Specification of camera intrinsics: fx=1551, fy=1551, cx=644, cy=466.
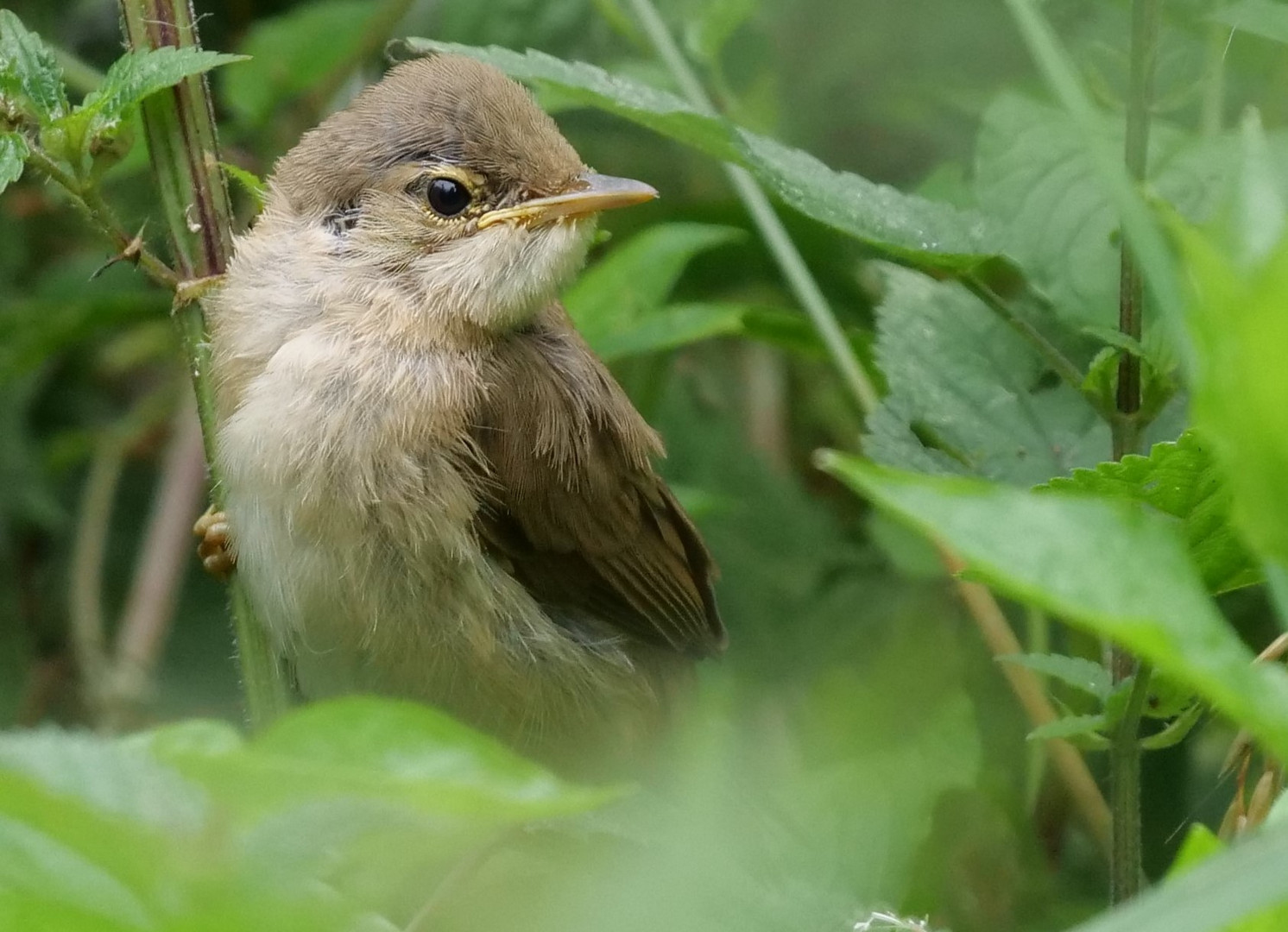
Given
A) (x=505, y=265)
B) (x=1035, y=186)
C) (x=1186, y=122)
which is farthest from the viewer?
(x=1186, y=122)

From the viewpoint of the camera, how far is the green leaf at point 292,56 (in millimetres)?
3047

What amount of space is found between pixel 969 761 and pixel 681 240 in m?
0.93

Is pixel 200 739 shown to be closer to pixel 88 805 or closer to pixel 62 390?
pixel 88 805

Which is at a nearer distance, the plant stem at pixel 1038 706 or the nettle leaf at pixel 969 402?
the nettle leaf at pixel 969 402

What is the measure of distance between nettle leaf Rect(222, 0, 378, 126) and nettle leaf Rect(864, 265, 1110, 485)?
1437 mm

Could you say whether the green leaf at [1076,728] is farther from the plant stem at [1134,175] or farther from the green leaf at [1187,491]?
the plant stem at [1134,175]

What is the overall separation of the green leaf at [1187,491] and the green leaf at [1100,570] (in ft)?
2.23

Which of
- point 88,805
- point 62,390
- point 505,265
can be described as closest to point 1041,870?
point 505,265

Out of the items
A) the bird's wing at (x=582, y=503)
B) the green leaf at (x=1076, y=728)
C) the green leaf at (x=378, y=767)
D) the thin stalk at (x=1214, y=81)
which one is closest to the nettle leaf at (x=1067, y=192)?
the thin stalk at (x=1214, y=81)

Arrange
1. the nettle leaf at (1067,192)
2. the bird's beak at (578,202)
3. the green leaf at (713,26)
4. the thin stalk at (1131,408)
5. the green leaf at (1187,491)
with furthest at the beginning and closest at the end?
the green leaf at (713,26), the bird's beak at (578,202), the nettle leaf at (1067,192), the thin stalk at (1131,408), the green leaf at (1187,491)

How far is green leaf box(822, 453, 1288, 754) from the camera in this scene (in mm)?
746

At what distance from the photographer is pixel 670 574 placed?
2.59m

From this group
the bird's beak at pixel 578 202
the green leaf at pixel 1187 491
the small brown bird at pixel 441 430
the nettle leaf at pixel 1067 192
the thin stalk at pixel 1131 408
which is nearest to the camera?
the green leaf at pixel 1187 491

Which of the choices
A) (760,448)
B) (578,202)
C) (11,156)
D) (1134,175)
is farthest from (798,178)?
(760,448)
